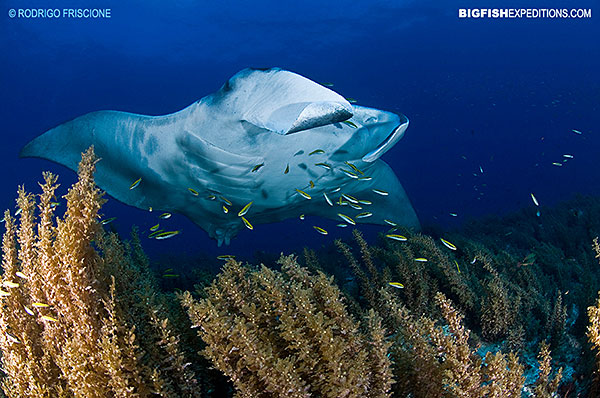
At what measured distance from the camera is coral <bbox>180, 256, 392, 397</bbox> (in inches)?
65.7

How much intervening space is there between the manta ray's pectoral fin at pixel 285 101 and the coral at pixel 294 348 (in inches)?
56.1

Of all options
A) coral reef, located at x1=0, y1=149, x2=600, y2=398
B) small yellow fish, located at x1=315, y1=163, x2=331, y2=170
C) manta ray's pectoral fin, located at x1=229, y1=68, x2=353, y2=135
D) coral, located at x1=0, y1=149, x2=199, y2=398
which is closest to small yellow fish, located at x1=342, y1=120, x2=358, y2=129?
small yellow fish, located at x1=315, y1=163, x2=331, y2=170

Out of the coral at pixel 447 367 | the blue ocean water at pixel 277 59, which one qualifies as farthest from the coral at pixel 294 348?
the blue ocean water at pixel 277 59

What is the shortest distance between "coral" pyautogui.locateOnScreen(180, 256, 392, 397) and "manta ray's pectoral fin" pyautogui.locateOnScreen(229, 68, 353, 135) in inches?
56.1

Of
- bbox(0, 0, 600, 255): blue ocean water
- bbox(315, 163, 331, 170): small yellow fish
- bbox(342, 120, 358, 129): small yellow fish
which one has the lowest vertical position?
Answer: bbox(315, 163, 331, 170): small yellow fish

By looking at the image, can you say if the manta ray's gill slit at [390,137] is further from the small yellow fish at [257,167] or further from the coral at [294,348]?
the coral at [294,348]

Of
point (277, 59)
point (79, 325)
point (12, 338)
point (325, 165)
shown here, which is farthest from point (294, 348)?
point (277, 59)

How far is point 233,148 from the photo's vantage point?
166 inches

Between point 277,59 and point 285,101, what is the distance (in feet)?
107

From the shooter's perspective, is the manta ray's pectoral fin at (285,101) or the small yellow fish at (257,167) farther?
the small yellow fish at (257,167)

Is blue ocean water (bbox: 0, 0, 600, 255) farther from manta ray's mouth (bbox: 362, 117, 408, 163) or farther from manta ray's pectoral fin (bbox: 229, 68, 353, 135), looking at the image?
manta ray's pectoral fin (bbox: 229, 68, 353, 135)

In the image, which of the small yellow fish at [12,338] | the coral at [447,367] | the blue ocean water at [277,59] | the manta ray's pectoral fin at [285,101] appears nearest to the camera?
the coral at [447,367]

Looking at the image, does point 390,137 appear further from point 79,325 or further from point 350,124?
point 79,325

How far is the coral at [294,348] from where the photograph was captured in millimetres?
1670
